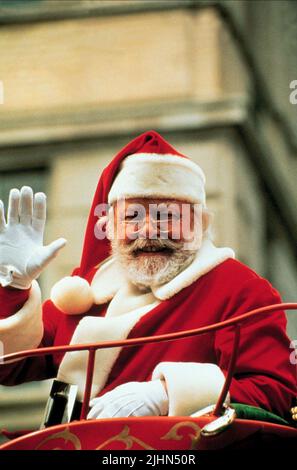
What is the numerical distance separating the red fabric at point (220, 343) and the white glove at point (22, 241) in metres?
0.18

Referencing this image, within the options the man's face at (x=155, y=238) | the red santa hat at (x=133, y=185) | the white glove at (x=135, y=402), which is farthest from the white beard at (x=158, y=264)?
the white glove at (x=135, y=402)

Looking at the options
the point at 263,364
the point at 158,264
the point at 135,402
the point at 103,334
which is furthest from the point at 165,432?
the point at 158,264

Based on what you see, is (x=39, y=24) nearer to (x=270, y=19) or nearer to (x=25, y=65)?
(x=25, y=65)

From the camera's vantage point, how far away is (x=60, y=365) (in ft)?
12.3

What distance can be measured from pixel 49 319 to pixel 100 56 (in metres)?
2.49

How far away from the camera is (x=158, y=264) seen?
378cm

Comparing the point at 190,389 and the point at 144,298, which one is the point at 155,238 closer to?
the point at 144,298

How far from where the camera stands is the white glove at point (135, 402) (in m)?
3.43

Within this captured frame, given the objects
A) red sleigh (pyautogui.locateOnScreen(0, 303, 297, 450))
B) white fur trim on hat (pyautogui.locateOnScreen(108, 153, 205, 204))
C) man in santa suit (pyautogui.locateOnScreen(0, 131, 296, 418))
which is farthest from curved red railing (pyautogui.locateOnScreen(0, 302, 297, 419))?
white fur trim on hat (pyautogui.locateOnScreen(108, 153, 205, 204))

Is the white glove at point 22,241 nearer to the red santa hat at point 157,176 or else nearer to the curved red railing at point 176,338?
the red santa hat at point 157,176

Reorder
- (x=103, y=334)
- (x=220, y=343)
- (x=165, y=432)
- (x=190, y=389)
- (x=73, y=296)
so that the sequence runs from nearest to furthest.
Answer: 1. (x=165, y=432)
2. (x=190, y=389)
3. (x=220, y=343)
4. (x=103, y=334)
5. (x=73, y=296)

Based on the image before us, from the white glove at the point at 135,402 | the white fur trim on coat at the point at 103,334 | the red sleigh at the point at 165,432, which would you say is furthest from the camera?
the white fur trim on coat at the point at 103,334

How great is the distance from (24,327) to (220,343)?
0.49m
